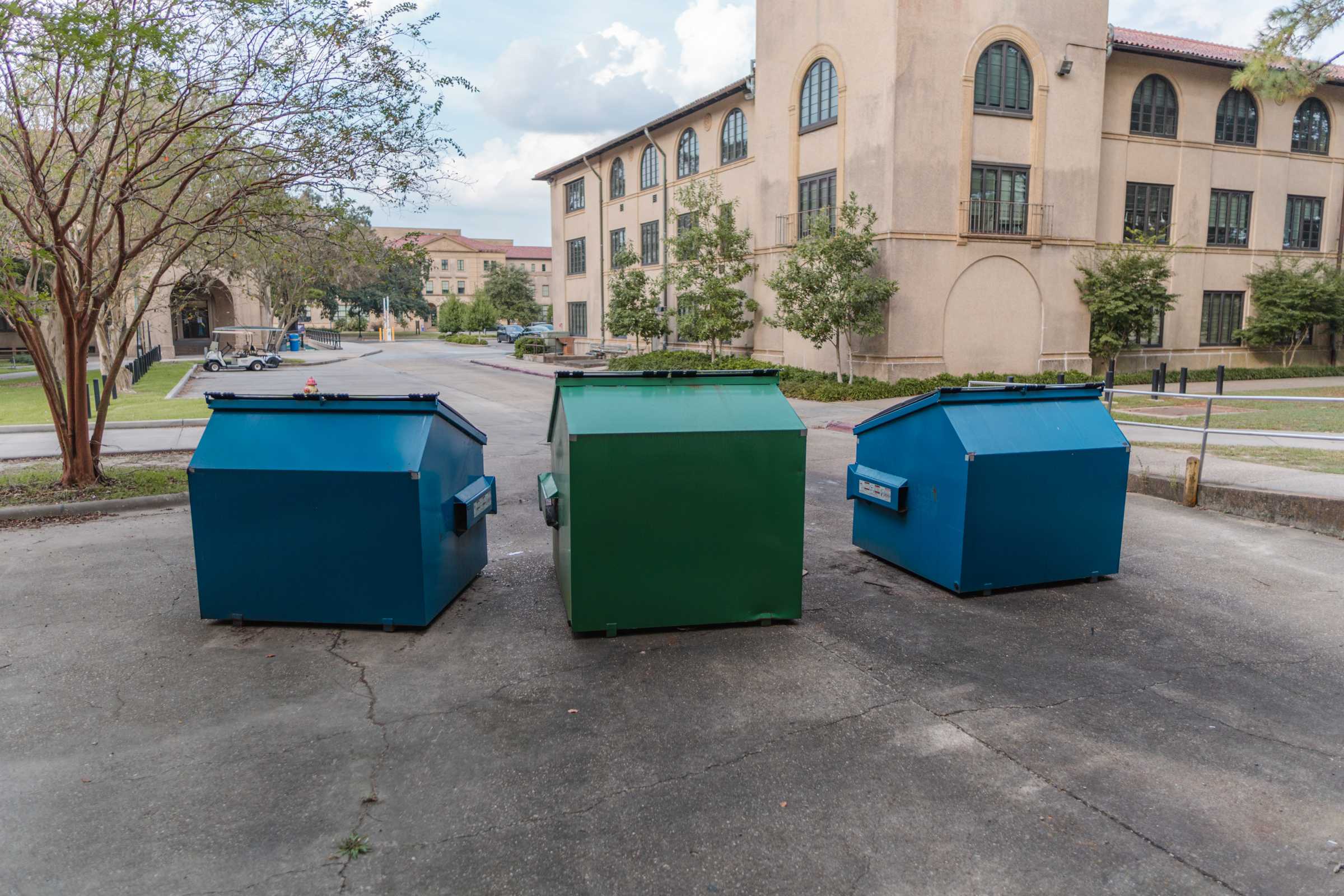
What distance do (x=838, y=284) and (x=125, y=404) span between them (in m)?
17.9

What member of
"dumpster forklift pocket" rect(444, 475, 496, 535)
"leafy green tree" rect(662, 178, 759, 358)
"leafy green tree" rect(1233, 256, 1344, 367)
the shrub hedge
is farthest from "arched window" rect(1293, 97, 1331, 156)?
"dumpster forklift pocket" rect(444, 475, 496, 535)

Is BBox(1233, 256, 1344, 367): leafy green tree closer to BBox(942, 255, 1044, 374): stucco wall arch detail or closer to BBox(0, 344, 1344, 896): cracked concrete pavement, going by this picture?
BBox(942, 255, 1044, 374): stucco wall arch detail

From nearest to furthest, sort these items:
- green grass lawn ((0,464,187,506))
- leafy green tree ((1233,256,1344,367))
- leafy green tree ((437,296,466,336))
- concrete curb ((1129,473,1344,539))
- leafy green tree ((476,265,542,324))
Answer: concrete curb ((1129,473,1344,539)) < green grass lawn ((0,464,187,506)) < leafy green tree ((1233,256,1344,367)) < leafy green tree ((476,265,542,324)) < leafy green tree ((437,296,466,336))

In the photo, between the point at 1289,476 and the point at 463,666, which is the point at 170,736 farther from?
the point at 1289,476

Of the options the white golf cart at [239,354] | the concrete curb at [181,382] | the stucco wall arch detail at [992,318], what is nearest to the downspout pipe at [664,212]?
the stucco wall arch detail at [992,318]

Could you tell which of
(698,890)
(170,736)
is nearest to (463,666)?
(170,736)

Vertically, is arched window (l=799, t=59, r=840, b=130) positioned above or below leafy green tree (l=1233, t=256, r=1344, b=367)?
above

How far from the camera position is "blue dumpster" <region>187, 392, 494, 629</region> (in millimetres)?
5812

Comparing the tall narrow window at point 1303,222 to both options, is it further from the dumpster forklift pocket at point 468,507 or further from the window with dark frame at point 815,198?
the dumpster forklift pocket at point 468,507

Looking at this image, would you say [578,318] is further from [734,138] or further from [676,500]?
[676,500]

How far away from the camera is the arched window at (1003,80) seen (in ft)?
73.7

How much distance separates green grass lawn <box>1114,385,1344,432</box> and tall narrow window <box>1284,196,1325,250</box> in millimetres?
10435

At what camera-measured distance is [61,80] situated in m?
11.1

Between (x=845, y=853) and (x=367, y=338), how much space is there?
8552 cm
